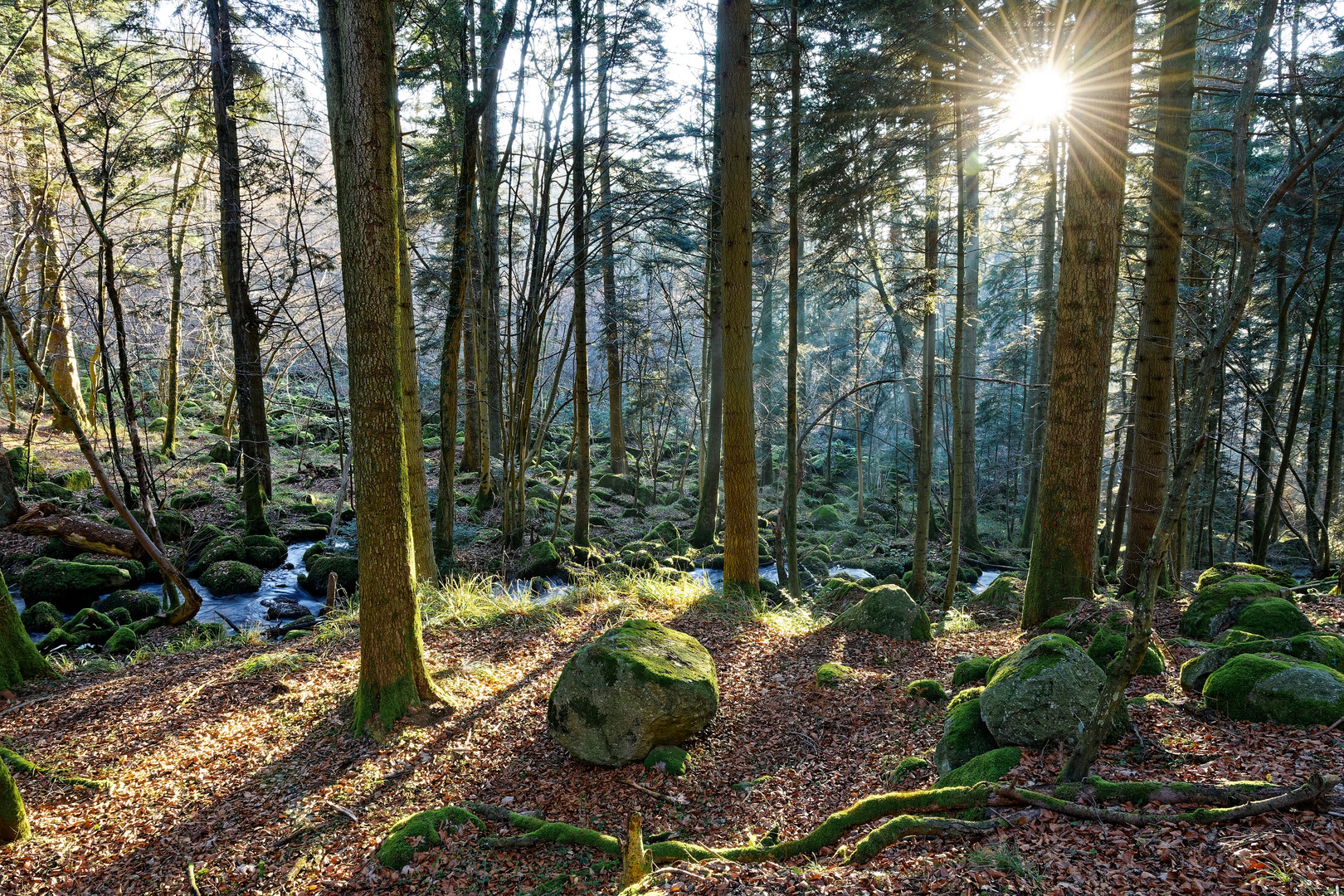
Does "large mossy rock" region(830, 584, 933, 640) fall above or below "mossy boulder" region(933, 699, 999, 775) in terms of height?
below

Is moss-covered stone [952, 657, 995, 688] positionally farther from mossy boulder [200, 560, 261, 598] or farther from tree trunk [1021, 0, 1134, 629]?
mossy boulder [200, 560, 261, 598]

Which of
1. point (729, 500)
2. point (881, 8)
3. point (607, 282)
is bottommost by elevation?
point (729, 500)

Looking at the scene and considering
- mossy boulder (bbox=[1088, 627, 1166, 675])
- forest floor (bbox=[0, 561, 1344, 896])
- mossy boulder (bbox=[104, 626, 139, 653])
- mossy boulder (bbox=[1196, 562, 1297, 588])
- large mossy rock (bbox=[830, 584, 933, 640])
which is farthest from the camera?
mossy boulder (bbox=[104, 626, 139, 653])

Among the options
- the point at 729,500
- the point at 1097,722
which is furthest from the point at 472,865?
the point at 729,500

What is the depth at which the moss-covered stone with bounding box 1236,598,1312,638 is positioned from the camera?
5.01 metres

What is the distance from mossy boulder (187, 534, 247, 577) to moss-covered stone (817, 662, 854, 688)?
394 inches

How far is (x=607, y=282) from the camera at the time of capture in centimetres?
1666

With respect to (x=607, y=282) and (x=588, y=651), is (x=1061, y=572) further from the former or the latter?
(x=607, y=282)

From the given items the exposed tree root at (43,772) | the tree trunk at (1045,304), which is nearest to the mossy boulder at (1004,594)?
the tree trunk at (1045,304)

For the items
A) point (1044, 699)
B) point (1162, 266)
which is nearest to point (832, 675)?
point (1044, 699)

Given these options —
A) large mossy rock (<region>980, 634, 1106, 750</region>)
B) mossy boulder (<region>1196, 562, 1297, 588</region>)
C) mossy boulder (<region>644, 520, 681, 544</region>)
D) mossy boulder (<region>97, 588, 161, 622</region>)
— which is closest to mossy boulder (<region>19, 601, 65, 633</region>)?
mossy boulder (<region>97, 588, 161, 622</region>)

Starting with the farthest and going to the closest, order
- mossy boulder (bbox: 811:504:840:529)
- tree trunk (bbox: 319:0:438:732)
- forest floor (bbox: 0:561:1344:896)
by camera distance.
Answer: mossy boulder (bbox: 811:504:840:529), tree trunk (bbox: 319:0:438:732), forest floor (bbox: 0:561:1344:896)

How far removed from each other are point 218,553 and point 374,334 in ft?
29.3

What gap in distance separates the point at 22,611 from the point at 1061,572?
1268cm
